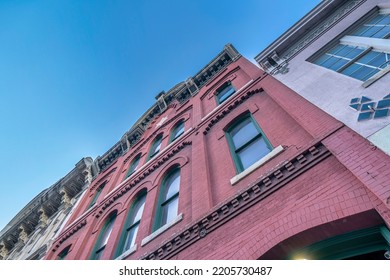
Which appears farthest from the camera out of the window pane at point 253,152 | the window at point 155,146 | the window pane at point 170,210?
the window at point 155,146

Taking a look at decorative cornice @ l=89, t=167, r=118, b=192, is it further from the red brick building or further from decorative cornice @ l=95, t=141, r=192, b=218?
decorative cornice @ l=95, t=141, r=192, b=218

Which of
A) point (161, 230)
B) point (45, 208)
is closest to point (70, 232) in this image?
point (161, 230)

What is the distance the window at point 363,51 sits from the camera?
6.80 meters

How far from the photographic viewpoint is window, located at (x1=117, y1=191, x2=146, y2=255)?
8953 millimetres

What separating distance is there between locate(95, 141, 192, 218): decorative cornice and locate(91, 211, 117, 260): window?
0.64m

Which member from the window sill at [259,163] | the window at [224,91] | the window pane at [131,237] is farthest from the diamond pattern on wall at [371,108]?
the window at [224,91]

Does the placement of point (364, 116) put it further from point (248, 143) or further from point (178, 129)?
point (178, 129)

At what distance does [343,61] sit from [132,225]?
8524 mm

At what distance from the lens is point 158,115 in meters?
19.0

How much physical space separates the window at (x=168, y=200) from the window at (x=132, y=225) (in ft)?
3.69

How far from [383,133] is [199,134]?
21.9 ft

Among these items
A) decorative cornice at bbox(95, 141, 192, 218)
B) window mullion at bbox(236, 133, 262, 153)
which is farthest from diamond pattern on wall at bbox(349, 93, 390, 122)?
decorative cornice at bbox(95, 141, 192, 218)

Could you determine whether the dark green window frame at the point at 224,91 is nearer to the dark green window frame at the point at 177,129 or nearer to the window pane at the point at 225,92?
the window pane at the point at 225,92

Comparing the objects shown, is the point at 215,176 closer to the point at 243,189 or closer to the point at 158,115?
Result: the point at 243,189
